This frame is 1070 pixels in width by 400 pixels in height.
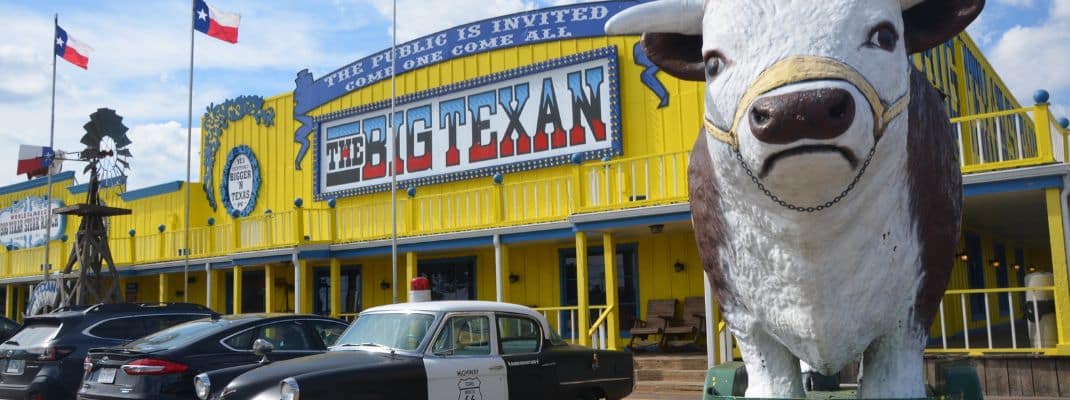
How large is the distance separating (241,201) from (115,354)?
14.0 metres

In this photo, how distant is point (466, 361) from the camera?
6910 millimetres

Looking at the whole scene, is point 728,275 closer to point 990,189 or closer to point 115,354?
point 115,354

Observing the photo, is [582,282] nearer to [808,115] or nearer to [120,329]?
[120,329]

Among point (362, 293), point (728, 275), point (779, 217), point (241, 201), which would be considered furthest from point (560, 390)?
point (241, 201)

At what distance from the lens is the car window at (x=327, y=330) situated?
28.8ft

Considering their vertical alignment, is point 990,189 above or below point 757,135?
above

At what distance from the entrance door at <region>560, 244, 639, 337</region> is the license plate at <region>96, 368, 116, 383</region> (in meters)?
8.39

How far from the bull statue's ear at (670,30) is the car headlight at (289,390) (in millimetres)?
3574

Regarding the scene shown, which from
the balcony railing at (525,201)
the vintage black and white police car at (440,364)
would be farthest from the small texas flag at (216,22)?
the vintage black and white police car at (440,364)

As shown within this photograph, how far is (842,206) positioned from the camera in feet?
9.22

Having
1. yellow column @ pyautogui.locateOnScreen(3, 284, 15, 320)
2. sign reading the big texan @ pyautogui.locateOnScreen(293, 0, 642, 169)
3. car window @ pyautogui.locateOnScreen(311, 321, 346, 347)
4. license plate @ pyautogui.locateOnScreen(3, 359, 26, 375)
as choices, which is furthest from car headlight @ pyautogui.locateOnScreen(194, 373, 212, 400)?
yellow column @ pyautogui.locateOnScreen(3, 284, 15, 320)

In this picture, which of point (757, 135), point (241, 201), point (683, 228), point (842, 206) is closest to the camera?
point (757, 135)

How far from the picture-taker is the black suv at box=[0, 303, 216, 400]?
8852 mm

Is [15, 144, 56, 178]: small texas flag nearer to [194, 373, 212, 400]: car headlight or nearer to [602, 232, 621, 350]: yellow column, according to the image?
[602, 232, 621, 350]: yellow column
